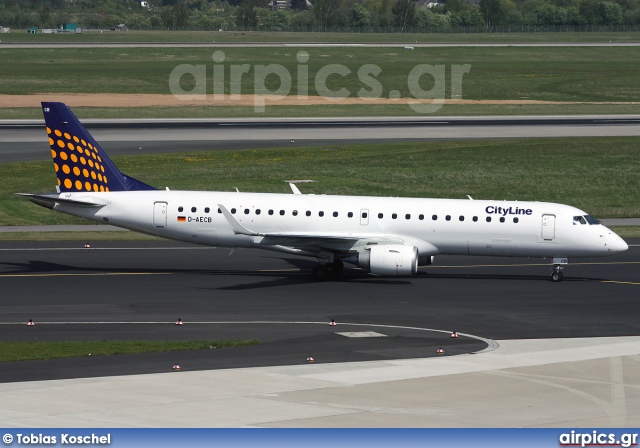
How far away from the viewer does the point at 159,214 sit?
147 ft

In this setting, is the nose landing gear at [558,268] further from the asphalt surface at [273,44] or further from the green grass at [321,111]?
the asphalt surface at [273,44]

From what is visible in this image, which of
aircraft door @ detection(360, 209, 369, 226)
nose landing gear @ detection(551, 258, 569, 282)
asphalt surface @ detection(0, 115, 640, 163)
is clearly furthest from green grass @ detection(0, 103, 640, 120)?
nose landing gear @ detection(551, 258, 569, 282)

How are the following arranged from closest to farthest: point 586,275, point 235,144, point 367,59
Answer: point 586,275, point 235,144, point 367,59

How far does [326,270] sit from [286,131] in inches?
1776

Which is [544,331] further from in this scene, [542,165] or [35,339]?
[542,165]

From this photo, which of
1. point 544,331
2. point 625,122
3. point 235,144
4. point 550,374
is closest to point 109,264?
point 544,331

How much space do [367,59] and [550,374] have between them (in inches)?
5568

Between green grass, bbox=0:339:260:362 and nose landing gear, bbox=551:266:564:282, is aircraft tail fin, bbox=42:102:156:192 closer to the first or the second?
green grass, bbox=0:339:260:362

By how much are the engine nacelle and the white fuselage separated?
1.53 meters

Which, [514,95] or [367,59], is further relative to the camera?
[367,59]

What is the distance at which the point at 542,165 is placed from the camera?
7444cm

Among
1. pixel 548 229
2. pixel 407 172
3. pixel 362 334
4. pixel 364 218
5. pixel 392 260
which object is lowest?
pixel 407 172

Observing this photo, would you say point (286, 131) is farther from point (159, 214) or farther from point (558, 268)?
point (558, 268)

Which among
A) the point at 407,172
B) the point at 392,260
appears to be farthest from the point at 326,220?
the point at 407,172
